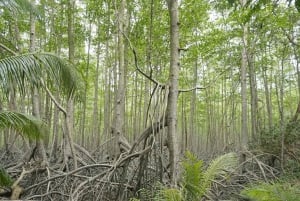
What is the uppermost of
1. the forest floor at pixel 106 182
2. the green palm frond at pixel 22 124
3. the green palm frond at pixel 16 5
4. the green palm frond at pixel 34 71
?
the green palm frond at pixel 16 5

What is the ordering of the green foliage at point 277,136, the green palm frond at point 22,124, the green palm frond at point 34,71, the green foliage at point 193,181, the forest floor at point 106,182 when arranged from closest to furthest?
the green palm frond at point 34,71 < the green palm frond at point 22,124 < the green foliage at point 193,181 < the forest floor at point 106,182 < the green foliage at point 277,136

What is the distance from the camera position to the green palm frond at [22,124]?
3.29 metres

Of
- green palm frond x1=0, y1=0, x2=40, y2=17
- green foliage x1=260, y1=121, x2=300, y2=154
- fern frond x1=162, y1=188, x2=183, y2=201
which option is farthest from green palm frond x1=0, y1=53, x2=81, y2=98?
green foliage x1=260, y1=121, x2=300, y2=154

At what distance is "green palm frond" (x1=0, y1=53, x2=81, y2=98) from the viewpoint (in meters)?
3.09

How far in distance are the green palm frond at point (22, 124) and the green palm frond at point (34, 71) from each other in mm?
300

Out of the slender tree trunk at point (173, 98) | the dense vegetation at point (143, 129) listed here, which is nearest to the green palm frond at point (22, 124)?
the dense vegetation at point (143, 129)

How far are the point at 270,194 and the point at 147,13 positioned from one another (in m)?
5.72

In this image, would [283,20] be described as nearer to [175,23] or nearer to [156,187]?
[175,23]

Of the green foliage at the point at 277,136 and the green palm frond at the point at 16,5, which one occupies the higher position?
the green palm frond at the point at 16,5

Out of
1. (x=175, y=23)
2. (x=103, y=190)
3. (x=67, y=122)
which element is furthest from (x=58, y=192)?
(x=175, y=23)

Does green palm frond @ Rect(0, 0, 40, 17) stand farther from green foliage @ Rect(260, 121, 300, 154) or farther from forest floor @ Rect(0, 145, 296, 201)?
green foliage @ Rect(260, 121, 300, 154)

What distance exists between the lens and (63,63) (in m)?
3.65

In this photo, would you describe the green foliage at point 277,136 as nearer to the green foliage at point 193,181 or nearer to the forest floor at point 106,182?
the forest floor at point 106,182

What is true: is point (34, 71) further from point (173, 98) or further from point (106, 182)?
point (106, 182)
